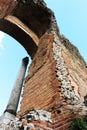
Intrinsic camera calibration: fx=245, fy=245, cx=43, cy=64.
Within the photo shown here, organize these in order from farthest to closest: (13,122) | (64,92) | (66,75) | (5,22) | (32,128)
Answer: (5,22)
(66,75)
(64,92)
(13,122)
(32,128)

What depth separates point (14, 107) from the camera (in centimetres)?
599

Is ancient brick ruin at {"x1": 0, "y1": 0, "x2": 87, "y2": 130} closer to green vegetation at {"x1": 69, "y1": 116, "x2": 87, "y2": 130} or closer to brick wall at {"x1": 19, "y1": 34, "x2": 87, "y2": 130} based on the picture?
brick wall at {"x1": 19, "y1": 34, "x2": 87, "y2": 130}

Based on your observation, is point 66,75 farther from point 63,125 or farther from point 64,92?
point 63,125

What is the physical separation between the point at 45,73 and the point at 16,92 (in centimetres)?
145

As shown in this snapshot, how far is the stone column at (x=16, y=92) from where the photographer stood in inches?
233

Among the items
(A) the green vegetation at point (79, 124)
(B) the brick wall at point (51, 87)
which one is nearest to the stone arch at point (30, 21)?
(B) the brick wall at point (51, 87)

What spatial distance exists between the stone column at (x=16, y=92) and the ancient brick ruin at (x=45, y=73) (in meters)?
0.45

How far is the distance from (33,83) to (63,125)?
2.42 m

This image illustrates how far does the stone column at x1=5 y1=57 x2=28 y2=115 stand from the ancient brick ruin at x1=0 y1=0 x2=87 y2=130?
45cm

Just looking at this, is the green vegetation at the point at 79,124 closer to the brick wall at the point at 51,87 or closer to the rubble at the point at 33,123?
the brick wall at the point at 51,87

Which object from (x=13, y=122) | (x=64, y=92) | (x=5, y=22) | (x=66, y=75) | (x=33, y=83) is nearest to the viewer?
(x=13, y=122)

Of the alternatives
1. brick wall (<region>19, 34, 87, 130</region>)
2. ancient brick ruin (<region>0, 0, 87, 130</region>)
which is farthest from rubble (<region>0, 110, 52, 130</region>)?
brick wall (<region>19, 34, 87, 130</region>)

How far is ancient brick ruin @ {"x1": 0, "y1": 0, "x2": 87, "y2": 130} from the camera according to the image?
11.8 feet

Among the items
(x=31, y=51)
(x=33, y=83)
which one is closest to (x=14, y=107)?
(x=33, y=83)
